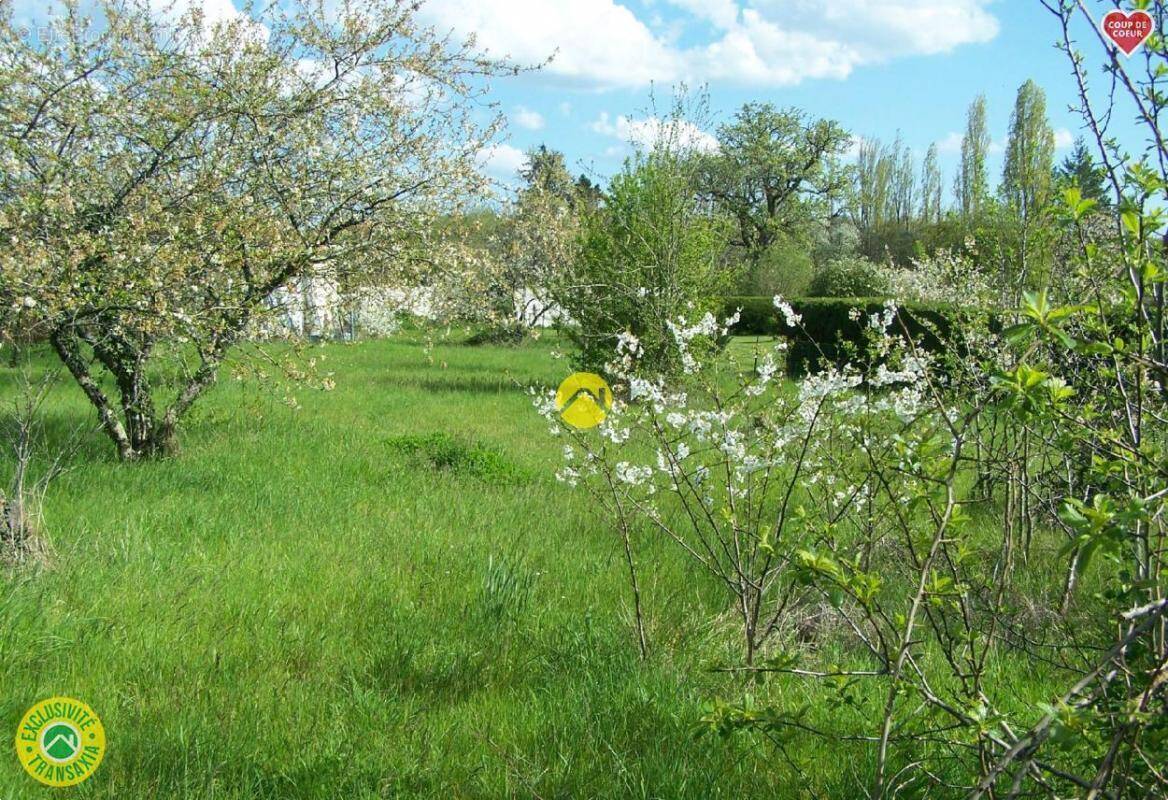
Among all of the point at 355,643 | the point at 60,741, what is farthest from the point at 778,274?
the point at 60,741

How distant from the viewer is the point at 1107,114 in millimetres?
2484

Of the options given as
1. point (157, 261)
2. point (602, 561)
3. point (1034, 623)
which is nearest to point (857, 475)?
point (1034, 623)

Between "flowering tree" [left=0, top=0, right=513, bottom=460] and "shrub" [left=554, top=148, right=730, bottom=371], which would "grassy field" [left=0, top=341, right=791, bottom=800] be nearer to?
"flowering tree" [left=0, top=0, right=513, bottom=460]

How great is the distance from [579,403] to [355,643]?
4.78 ft

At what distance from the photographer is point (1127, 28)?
2.53 m

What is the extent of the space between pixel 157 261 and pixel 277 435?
2717 mm

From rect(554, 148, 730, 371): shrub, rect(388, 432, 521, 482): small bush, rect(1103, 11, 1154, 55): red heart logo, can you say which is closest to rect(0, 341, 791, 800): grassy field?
rect(388, 432, 521, 482): small bush

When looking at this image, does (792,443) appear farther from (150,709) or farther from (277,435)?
(277,435)

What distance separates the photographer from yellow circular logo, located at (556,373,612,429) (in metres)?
4.19

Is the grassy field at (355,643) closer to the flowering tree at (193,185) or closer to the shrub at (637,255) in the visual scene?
the flowering tree at (193,185)

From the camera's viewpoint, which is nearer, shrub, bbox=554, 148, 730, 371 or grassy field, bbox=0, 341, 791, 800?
grassy field, bbox=0, 341, 791, 800

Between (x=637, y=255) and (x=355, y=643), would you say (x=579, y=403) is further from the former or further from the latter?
(x=637, y=255)

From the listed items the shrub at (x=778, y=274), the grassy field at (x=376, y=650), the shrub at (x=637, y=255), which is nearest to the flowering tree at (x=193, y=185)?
the grassy field at (x=376, y=650)

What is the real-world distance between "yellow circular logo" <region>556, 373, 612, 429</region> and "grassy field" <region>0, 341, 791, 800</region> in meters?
0.82
